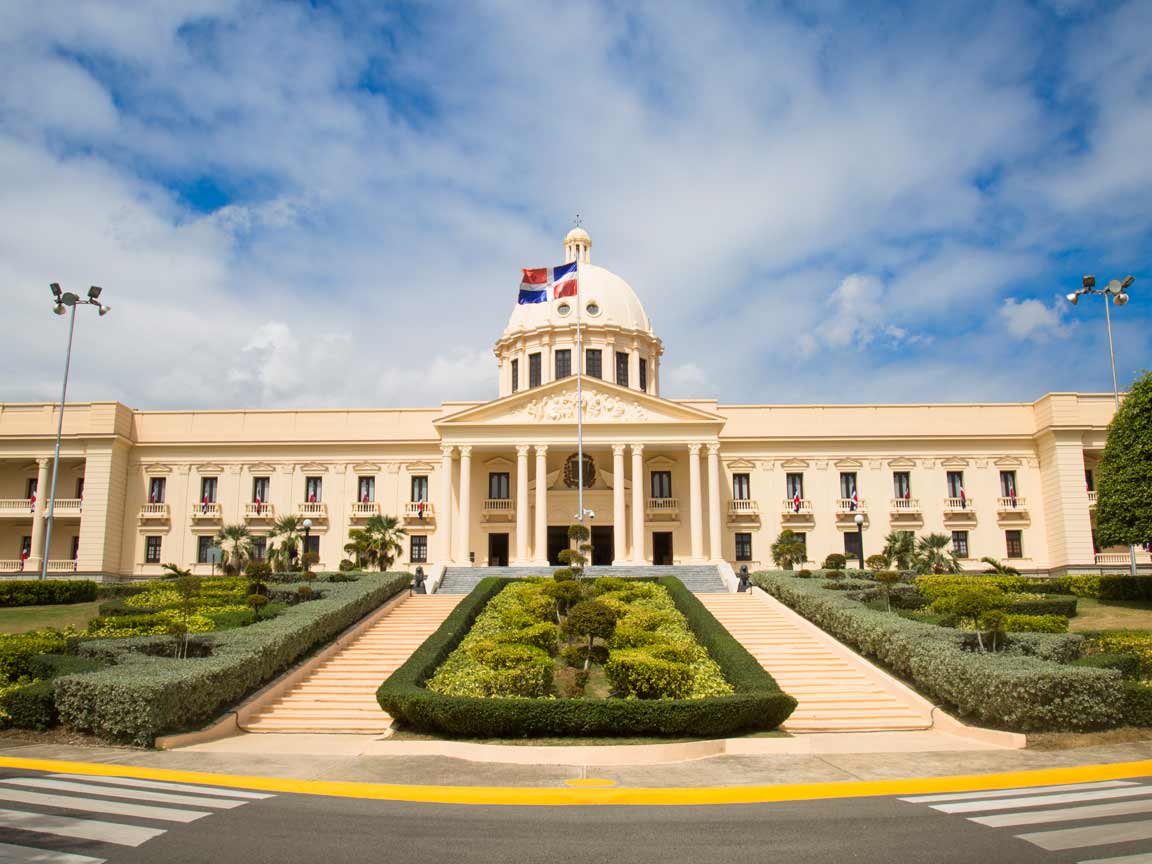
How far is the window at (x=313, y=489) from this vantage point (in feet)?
161

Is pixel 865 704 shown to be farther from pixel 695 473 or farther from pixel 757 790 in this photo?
pixel 695 473

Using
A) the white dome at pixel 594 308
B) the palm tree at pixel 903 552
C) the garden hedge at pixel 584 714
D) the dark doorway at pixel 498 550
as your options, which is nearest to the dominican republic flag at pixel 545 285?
the white dome at pixel 594 308

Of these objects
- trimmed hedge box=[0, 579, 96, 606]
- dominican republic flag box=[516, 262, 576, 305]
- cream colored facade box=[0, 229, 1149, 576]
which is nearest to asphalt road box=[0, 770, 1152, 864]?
trimmed hedge box=[0, 579, 96, 606]

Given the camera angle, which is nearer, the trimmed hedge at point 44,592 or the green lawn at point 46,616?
the green lawn at point 46,616

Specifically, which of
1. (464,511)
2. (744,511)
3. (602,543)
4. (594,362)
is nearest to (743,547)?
(744,511)

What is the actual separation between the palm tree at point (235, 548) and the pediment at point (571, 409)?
36.3 ft

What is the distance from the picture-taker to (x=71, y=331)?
38.7 m

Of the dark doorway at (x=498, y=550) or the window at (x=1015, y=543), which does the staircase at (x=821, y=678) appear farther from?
the window at (x=1015, y=543)

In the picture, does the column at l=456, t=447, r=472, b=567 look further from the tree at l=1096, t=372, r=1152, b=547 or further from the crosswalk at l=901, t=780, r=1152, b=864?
the crosswalk at l=901, t=780, r=1152, b=864

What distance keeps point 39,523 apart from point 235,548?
1120cm

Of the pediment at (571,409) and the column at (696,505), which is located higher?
the pediment at (571,409)

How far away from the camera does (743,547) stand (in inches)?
1892

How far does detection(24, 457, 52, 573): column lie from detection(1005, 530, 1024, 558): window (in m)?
49.6

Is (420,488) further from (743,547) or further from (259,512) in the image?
(743,547)
